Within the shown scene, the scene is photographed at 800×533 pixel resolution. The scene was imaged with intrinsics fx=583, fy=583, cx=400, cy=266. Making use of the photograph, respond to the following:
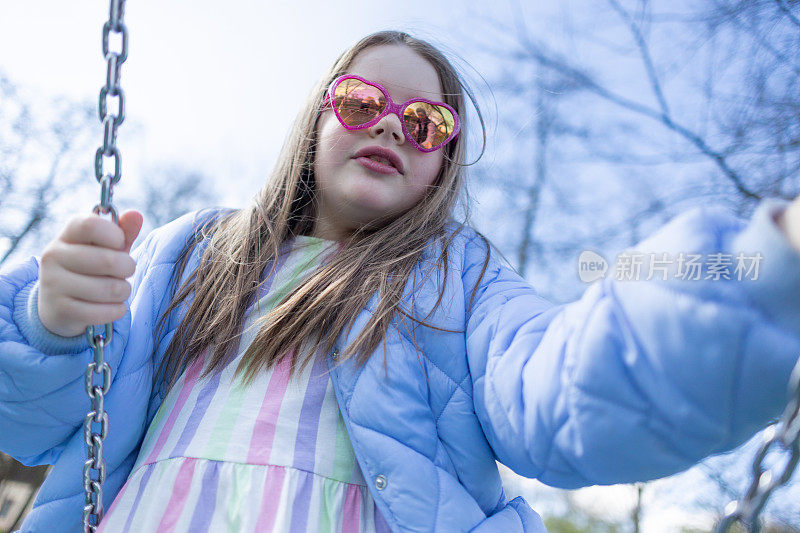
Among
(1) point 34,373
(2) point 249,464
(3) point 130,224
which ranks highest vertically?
(3) point 130,224

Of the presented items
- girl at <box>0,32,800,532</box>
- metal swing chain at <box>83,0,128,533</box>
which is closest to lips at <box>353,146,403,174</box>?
girl at <box>0,32,800,532</box>

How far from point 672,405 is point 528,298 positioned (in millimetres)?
371

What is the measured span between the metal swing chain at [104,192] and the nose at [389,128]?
581 millimetres

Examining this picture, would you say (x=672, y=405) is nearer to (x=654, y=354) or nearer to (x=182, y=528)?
(x=654, y=354)

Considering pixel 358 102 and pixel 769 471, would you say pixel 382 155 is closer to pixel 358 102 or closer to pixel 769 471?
pixel 358 102

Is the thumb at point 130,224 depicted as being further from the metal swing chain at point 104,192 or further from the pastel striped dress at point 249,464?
the pastel striped dress at point 249,464

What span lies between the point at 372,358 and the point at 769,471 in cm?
61

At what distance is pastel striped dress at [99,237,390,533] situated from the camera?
92 centimetres

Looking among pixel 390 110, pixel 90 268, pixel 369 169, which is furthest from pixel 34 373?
pixel 390 110

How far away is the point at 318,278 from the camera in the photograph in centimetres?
121

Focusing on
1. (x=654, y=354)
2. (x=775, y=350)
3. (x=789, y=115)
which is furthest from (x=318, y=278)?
(x=789, y=115)

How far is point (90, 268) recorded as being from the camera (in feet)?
2.81

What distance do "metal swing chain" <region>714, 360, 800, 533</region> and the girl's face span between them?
922 millimetres

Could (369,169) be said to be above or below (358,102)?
below
